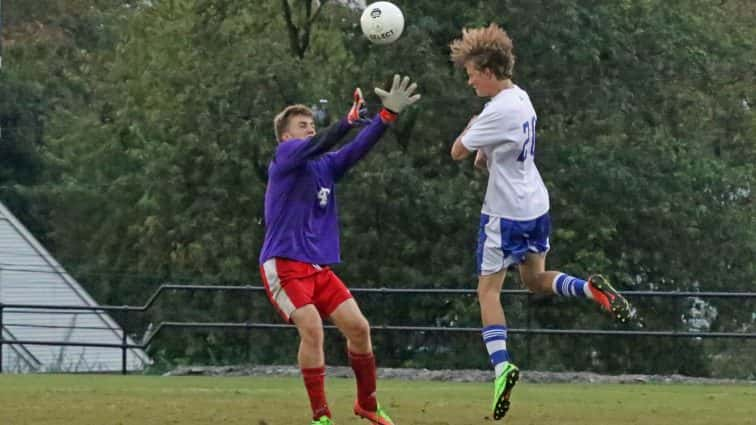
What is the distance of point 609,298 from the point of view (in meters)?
10.5

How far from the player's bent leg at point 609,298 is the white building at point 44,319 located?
17.0m

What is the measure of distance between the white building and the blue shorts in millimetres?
16858

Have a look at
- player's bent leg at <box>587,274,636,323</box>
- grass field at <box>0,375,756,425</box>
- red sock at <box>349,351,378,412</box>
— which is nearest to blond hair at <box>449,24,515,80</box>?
player's bent leg at <box>587,274,636,323</box>

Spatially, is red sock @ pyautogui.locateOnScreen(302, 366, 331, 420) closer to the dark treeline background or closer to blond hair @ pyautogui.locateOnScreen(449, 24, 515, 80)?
blond hair @ pyautogui.locateOnScreen(449, 24, 515, 80)

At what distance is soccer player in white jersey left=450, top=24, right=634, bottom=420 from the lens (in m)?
10.2

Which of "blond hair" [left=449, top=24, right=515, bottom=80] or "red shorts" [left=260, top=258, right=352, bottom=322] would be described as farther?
"blond hair" [left=449, top=24, right=515, bottom=80]

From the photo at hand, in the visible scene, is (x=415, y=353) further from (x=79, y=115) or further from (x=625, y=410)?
(x=79, y=115)

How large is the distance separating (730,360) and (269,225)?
16.2m

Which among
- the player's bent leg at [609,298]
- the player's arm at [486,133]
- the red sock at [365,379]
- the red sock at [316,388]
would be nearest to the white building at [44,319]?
the red sock at [365,379]

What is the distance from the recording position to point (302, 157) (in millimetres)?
9922

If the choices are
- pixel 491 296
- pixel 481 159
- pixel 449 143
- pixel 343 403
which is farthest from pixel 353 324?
pixel 449 143

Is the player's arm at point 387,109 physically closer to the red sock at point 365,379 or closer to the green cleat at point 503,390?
the red sock at point 365,379

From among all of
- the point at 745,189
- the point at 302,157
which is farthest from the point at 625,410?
the point at 745,189

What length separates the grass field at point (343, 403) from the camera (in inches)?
439
